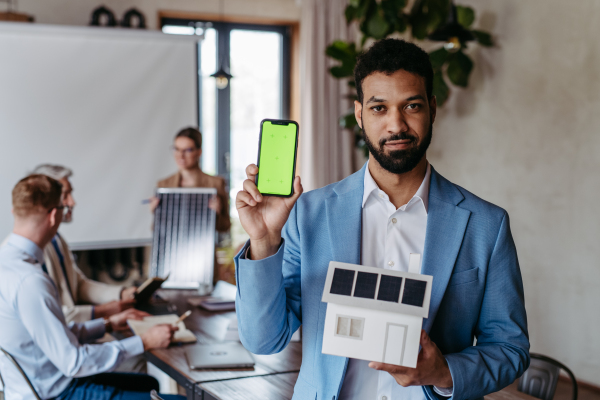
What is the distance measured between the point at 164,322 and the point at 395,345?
5.79 feet

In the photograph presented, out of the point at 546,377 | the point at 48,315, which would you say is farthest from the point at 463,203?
the point at 48,315

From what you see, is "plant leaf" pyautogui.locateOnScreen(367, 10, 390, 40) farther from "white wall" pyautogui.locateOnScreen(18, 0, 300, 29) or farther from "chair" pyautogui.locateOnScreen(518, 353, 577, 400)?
"chair" pyautogui.locateOnScreen(518, 353, 577, 400)

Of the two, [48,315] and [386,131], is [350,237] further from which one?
[48,315]

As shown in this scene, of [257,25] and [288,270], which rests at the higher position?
[257,25]

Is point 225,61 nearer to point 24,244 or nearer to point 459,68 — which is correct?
point 459,68

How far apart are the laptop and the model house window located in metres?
1.10

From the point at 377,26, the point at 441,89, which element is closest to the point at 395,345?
the point at 441,89

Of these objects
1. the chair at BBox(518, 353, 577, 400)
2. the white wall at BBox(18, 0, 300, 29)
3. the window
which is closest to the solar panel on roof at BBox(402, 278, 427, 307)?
the chair at BBox(518, 353, 577, 400)

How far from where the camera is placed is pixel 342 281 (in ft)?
3.18

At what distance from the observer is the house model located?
927 mm

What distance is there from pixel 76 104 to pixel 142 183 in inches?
32.8

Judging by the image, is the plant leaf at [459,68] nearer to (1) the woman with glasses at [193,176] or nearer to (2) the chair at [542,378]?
(1) the woman with glasses at [193,176]

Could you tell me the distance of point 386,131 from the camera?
1143 millimetres

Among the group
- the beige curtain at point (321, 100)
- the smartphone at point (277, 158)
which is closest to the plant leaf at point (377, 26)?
the beige curtain at point (321, 100)
